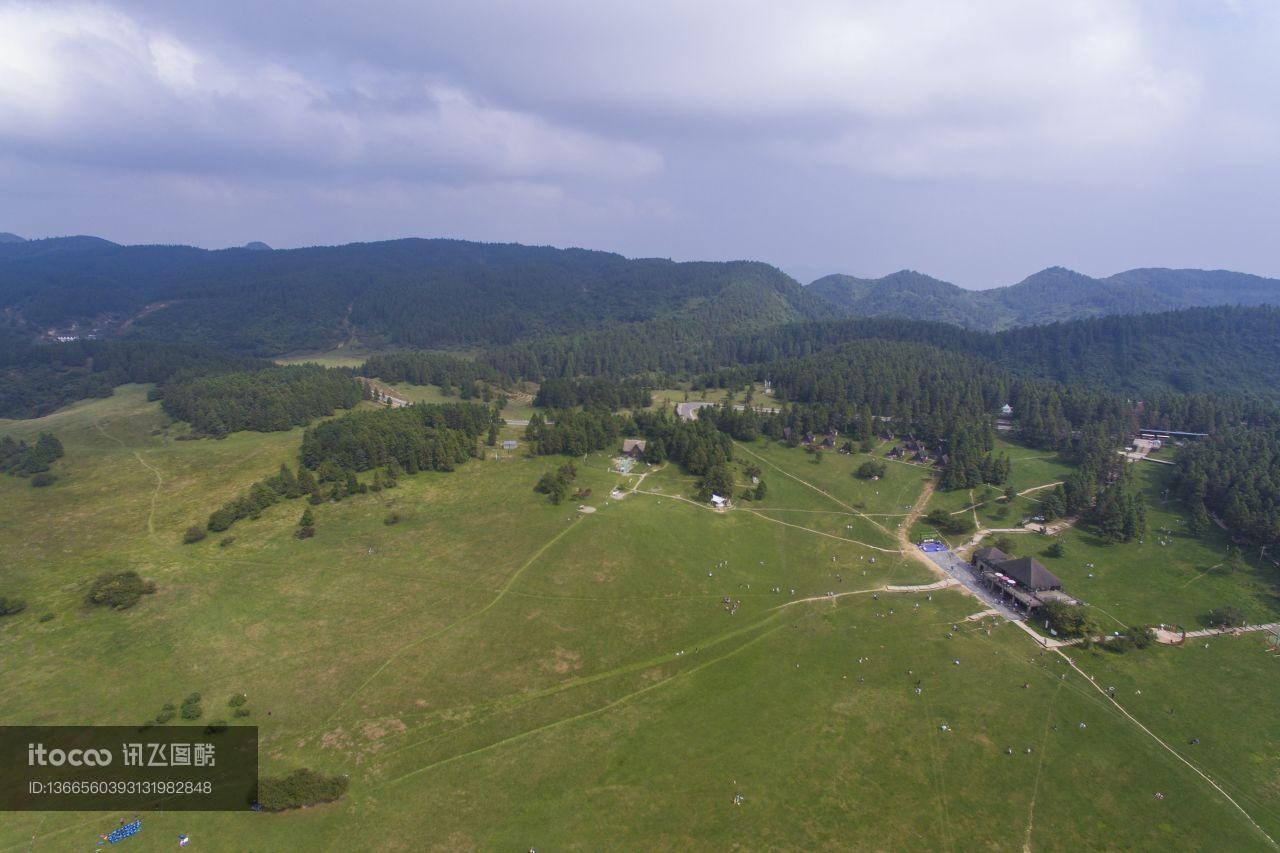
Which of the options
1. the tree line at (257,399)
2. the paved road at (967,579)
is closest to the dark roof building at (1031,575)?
the paved road at (967,579)

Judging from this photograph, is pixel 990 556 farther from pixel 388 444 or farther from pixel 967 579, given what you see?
pixel 388 444

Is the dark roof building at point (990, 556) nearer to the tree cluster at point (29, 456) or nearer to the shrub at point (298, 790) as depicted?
the shrub at point (298, 790)

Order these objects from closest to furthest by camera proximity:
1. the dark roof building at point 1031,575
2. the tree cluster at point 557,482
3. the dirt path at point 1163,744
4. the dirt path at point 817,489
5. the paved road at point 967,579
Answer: the dirt path at point 1163,744
the paved road at point 967,579
the dark roof building at point 1031,575
the tree cluster at point 557,482
the dirt path at point 817,489

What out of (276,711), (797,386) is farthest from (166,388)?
(797,386)

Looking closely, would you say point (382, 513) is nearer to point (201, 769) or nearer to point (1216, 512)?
point (201, 769)

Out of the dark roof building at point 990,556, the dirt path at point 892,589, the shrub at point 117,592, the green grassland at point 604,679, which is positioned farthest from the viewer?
the dark roof building at point 990,556

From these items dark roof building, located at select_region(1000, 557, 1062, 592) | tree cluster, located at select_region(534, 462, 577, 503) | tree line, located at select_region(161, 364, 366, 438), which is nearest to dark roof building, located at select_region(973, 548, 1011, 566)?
dark roof building, located at select_region(1000, 557, 1062, 592)

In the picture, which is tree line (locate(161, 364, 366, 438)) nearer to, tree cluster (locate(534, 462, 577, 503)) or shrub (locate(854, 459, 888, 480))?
tree cluster (locate(534, 462, 577, 503))
